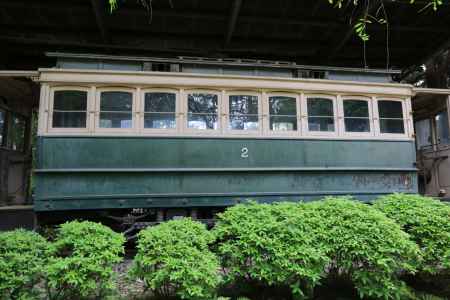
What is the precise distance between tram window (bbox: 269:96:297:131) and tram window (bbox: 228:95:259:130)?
0.27 metres

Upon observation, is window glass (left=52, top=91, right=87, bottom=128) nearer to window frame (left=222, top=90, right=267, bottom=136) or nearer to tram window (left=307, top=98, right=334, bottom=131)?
window frame (left=222, top=90, right=267, bottom=136)

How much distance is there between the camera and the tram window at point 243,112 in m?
4.96

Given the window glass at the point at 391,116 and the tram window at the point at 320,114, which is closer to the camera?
the tram window at the point at 320,114

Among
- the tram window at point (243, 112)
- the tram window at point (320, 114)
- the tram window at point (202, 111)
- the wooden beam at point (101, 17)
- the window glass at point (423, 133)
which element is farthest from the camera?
the wooden beam at point (101, 17)

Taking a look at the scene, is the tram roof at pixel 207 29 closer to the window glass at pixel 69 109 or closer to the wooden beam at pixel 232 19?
the wooden beam at pixel 232 19

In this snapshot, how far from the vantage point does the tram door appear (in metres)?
6.19

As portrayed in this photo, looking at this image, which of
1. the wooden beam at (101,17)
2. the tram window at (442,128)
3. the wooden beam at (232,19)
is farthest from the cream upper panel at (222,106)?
the wooden beam at (101,17)

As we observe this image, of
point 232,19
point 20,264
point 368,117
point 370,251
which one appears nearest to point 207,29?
point 232,19

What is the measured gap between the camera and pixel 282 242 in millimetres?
2840

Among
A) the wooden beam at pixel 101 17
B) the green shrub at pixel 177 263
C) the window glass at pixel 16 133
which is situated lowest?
the green shrub at pixel 177 263

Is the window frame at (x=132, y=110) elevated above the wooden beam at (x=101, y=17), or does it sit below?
below

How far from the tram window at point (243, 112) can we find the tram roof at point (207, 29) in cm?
377

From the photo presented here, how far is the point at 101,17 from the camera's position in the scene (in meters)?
7.93

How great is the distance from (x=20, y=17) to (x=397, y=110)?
9273 mm
